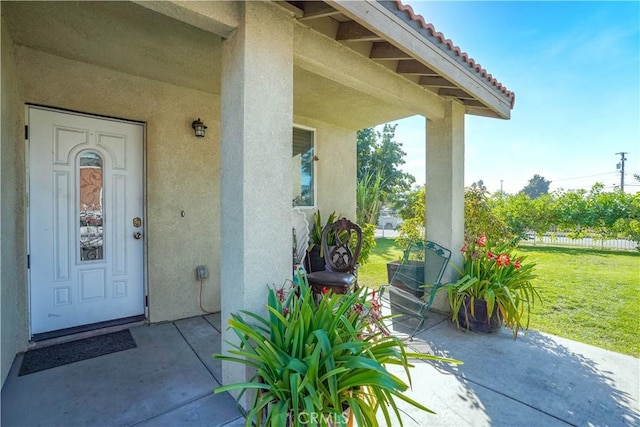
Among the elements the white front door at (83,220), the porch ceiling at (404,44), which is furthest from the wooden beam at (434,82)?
the white front door at (83,220)

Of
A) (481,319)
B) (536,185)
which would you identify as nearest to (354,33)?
(481,319)

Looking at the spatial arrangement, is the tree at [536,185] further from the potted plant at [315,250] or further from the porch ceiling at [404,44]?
the potted plant at [315,250]

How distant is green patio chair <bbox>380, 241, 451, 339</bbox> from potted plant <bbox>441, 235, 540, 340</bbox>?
Answer: 11.8 inches

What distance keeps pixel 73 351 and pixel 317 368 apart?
9.72 ft

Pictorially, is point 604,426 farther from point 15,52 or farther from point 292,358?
point 15,52

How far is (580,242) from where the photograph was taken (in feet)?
40.5

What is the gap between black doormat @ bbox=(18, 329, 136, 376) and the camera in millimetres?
2646

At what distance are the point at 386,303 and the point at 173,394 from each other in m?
3.09

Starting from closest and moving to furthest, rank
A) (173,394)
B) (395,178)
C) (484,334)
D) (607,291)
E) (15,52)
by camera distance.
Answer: (173,394) < (15,52) < (484,334) < (607,291) < (395,178)

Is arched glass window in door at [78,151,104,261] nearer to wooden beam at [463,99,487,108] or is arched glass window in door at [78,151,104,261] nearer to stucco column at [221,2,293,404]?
stucco column at [221,2,293,404]

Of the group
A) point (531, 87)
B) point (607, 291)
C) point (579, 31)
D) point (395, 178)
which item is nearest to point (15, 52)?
point (579, 31)

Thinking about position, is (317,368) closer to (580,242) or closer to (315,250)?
(315,250)

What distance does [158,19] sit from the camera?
2373mm

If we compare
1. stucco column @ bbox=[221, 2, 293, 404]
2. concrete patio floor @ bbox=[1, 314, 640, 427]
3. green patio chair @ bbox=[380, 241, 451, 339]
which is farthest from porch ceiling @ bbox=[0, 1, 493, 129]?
concrete patio floor @ bbox=[1, 314, 640, 427]
